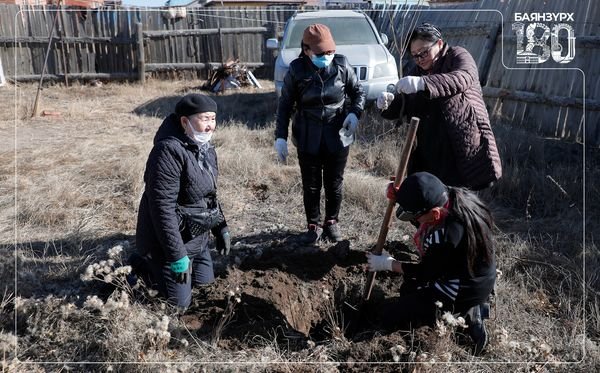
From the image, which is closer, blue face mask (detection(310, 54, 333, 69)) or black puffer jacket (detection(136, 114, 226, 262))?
black puffer jacket (detection(136, 114, 226, 262))

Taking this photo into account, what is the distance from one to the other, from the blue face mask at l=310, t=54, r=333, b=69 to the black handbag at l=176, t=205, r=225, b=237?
1342mm

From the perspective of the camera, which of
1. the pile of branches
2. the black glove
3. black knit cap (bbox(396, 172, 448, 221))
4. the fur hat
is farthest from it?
the pile of branches

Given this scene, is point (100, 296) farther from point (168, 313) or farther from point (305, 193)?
point (305, 193)

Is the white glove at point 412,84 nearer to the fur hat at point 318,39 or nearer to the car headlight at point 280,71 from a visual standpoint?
the fur hat at point 318,39

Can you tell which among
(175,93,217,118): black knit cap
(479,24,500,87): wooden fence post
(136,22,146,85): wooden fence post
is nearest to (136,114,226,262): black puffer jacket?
(175,93,217,118): black knit cap

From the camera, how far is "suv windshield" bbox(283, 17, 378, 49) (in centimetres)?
852

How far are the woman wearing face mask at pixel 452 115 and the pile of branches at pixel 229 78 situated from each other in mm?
9656

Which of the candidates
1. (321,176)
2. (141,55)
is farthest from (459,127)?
(141,55)

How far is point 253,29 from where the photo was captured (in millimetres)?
14516

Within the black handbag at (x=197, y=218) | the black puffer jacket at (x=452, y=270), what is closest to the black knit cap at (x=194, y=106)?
the black handbag at (x=197, y=218)

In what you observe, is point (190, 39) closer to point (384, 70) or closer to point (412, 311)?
point (384, 70)

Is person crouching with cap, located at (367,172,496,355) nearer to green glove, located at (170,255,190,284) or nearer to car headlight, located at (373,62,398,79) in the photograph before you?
green glove, located at (170,255,190,284)

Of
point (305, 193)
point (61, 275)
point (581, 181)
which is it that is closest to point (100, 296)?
point (61, 275)

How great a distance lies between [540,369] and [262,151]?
479 centimetres
